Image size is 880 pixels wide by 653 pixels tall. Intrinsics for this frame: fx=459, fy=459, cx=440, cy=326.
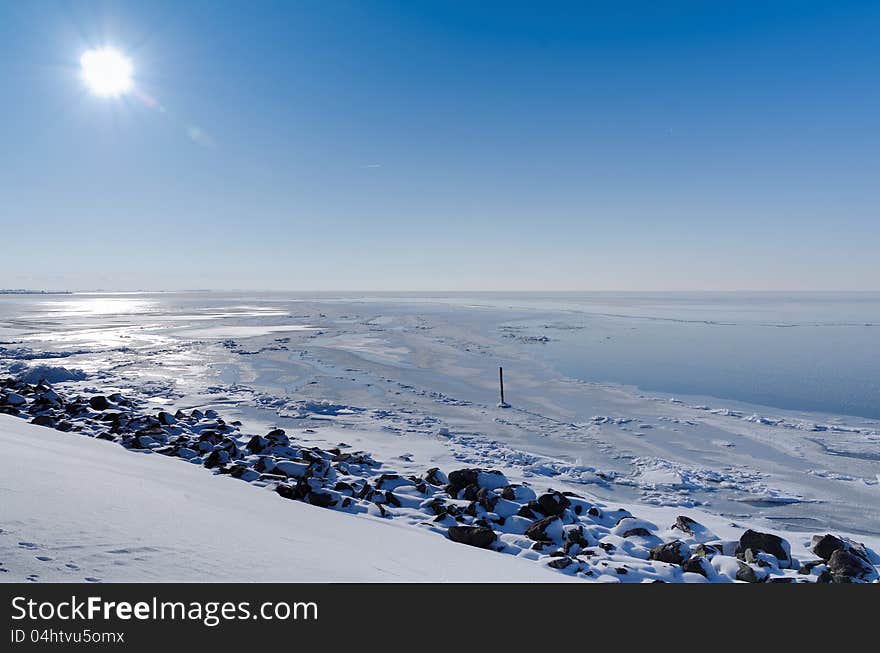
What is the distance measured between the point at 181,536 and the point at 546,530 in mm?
4291

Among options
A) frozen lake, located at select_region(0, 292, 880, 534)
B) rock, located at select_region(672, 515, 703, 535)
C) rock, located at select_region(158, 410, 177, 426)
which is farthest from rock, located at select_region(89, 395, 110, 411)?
rock, located at select_region(672, 515, 703, 535)

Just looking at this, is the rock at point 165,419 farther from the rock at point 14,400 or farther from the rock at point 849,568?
the rock at point 849,568

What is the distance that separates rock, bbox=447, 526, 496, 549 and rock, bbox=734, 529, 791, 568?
9.83ft

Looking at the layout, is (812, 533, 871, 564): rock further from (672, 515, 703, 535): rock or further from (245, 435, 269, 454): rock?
(245, 435, 269, 454): rock

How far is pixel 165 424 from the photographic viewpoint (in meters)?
10.6

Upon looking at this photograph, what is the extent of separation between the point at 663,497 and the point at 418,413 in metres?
7.01

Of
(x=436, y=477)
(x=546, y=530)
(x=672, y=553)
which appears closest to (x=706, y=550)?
(x=672, y=553)

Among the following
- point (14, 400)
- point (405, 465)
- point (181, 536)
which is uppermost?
point (181, 536)

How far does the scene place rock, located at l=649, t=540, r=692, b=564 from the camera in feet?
17.7

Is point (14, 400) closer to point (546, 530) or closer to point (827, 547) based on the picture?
point (546, 530)

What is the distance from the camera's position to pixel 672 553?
5.44 meters
